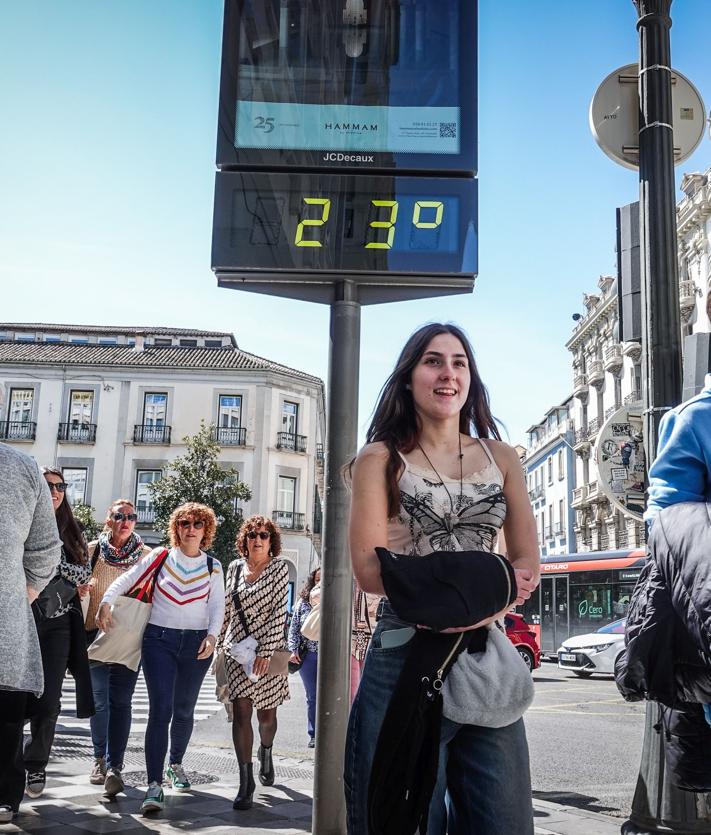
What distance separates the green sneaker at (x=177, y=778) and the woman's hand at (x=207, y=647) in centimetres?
80

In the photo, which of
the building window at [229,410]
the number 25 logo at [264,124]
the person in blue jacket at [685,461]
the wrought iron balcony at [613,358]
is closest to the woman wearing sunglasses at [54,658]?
the number 25 logo at [264,124]

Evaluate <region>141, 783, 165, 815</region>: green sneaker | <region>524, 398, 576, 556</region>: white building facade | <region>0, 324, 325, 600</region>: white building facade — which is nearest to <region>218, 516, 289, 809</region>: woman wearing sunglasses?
<region>141, 783, 165, 815</region>: green sneaker

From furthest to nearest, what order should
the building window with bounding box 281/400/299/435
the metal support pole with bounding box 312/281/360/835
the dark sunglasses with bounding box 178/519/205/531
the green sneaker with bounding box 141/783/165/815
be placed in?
the building window with bounding box 281/400/299/435 → the dark sunglasses with bounding box 178/519/205/531 → the green sneaker with bounding box 141/783/165/815 → the metal support pole with bounding box 312/281/360/835

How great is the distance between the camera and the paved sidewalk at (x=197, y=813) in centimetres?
496

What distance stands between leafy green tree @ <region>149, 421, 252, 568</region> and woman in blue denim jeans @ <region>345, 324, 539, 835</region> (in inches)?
1364

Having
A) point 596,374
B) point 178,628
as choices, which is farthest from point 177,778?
point 596,374

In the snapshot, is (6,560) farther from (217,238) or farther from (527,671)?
(527,671)

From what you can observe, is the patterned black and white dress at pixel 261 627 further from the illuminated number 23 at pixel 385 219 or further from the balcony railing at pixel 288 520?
the balcony railing at pixel 288 520

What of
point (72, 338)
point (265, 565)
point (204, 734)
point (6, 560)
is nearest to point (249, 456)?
point (72, 338)

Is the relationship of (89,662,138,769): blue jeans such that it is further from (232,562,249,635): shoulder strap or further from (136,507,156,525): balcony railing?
(136,507,156,525): balcony railing

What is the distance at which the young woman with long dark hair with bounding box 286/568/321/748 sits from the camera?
8906 mm

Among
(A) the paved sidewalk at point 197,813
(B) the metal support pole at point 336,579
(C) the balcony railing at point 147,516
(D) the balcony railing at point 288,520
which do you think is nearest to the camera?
(B) the metal support pole at point 336,579

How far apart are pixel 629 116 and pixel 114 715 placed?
4.99 m

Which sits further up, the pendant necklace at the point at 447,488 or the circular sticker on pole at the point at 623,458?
the circular sticker on pole at the point at 623,458
